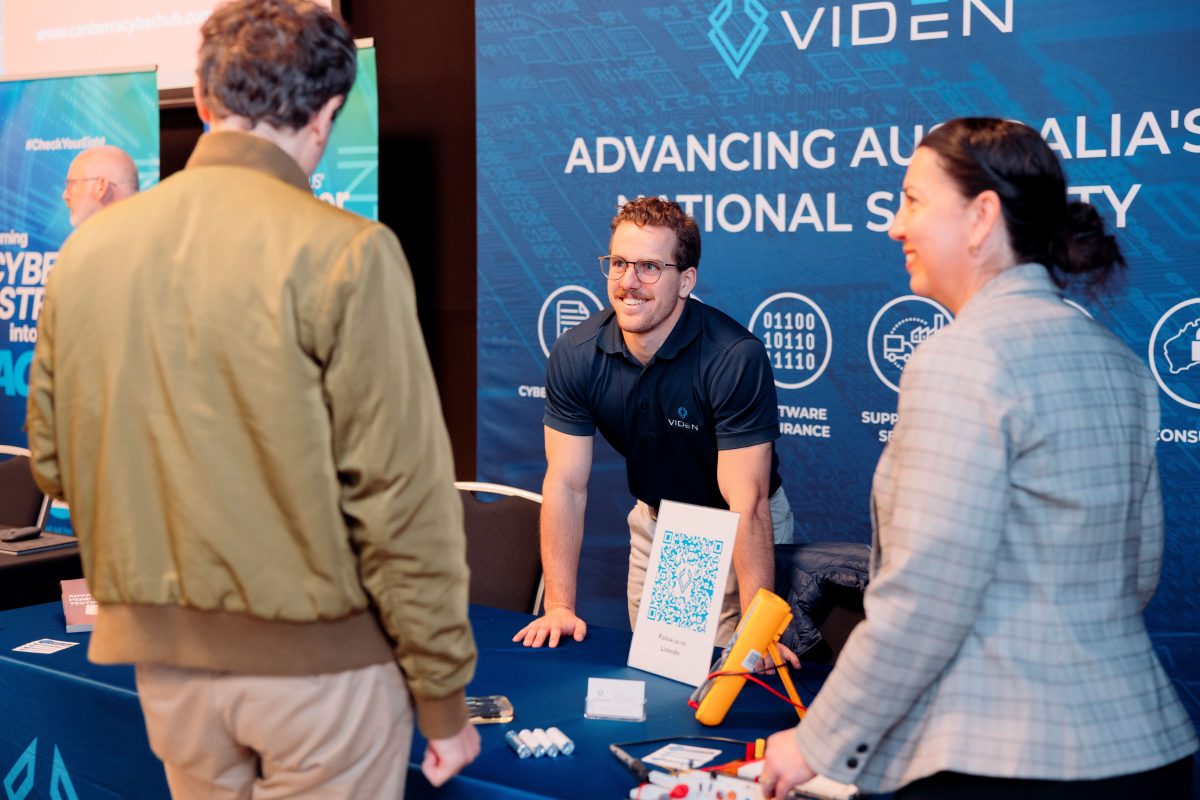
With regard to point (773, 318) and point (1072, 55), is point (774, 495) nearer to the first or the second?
point (773, 318)

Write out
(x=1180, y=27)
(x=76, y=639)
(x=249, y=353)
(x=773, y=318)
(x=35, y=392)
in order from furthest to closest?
(x=773, y=318)
(x=1180, y=27)
(x=76, y=639)
(x=35, y=392)
(x=249, y=353)

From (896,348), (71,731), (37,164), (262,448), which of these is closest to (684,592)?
(262,448)

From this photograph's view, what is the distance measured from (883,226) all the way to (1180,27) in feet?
2.81

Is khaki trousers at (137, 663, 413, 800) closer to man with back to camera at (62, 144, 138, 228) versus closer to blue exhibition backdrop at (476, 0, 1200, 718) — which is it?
blue exhibition backdrop at (476, 0, 1200, 718)

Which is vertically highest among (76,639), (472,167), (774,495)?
(472,167)

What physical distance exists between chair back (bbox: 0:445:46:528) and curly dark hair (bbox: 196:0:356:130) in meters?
3.00

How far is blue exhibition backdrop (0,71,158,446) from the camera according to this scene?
4.53m

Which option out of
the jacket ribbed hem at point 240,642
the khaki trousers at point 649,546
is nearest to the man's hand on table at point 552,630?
the khaki trousers at point 649,546

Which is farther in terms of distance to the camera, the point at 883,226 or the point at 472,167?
the point at 472,167

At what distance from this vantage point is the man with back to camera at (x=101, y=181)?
12.0ft

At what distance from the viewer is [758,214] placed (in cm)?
348

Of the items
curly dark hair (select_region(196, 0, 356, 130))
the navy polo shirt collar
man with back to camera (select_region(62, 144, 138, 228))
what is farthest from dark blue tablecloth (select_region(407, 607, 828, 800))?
man with back to camera (select_region(62, 144, 138, 228))

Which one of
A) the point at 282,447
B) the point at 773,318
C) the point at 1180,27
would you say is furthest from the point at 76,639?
the point at 1180,27

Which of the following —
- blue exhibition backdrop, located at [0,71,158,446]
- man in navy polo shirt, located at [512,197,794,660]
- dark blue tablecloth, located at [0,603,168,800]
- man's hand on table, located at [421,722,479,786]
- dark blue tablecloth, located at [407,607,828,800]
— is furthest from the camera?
blue exhibition backdrop, located at [0,71,158,446]
